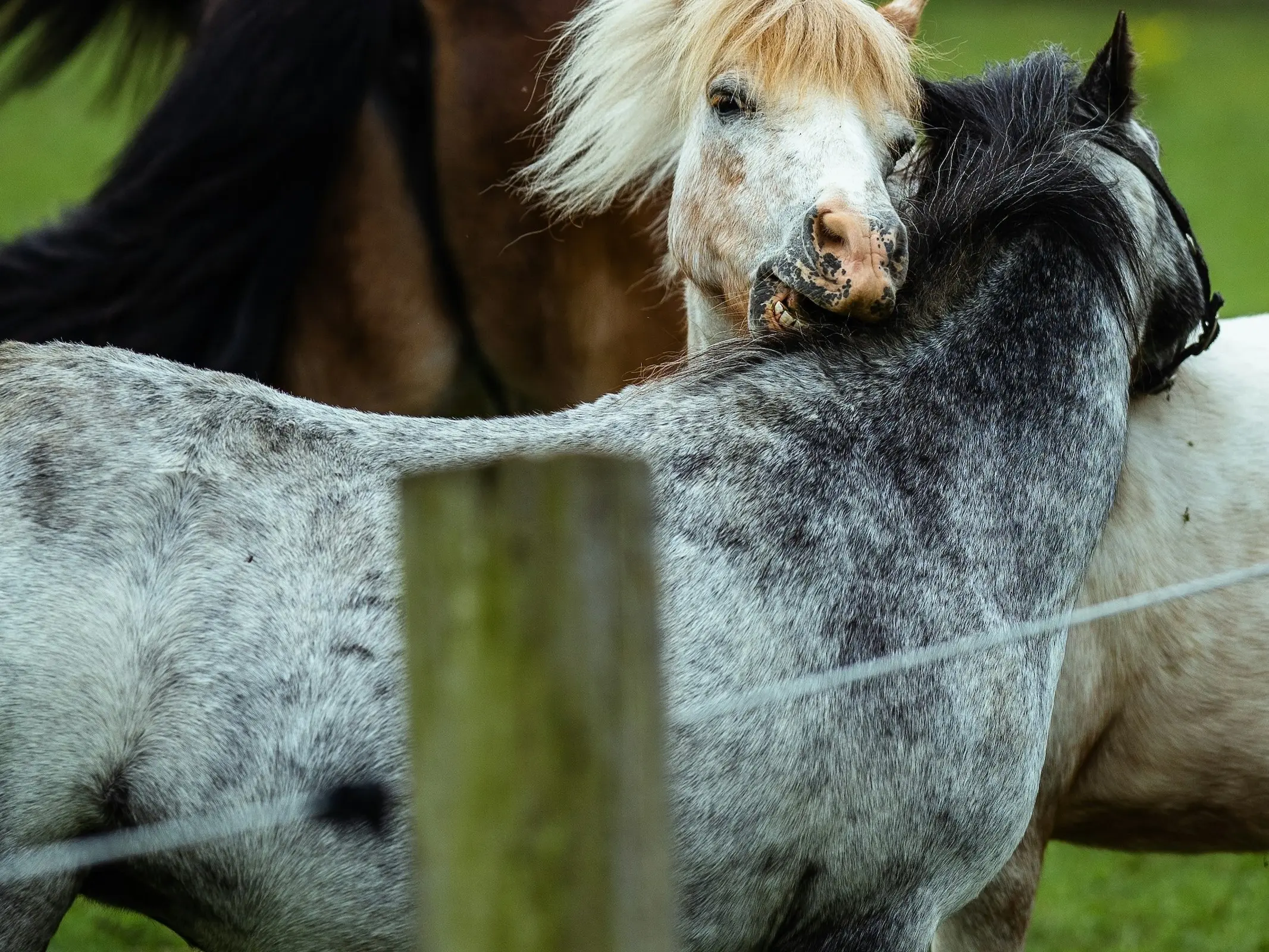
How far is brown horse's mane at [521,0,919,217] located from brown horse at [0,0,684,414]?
17 cm

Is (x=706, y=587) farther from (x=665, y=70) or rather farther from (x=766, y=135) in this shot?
(x=665, y=70)

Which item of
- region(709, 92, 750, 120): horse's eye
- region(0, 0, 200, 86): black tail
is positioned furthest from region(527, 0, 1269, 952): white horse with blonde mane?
region(0, 0, 200, 86): black tail

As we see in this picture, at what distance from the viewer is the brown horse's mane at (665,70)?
2338mm

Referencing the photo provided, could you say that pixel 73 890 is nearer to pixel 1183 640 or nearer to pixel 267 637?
pixel 267 637

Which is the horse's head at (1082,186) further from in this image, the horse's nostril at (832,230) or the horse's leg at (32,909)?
the horse's leg at (32,909)

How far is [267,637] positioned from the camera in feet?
4.78

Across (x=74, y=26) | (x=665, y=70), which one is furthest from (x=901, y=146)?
(x=74, y=26)

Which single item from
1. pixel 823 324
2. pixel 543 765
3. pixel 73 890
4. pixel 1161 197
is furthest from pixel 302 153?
pixel 543 765

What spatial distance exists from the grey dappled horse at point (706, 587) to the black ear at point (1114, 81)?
27cm

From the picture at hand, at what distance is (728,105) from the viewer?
241 cm

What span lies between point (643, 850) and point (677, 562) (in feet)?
2.12

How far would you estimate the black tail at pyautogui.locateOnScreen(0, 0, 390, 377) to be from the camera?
298 cm

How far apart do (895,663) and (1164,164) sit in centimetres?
1262

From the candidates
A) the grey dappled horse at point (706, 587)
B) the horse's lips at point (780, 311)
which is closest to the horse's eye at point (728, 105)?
the horse's lips at point (780, 311)
